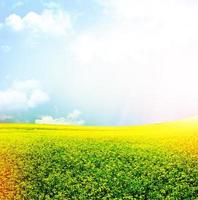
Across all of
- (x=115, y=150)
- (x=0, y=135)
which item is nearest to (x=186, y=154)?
(x=115, y=150)

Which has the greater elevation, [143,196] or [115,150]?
[115,150]

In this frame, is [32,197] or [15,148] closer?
[32,197]

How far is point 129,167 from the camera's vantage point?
30844 mm

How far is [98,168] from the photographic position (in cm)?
3056

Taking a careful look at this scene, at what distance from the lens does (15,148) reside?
1467 inches

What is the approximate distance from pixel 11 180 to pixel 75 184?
14.3 feet

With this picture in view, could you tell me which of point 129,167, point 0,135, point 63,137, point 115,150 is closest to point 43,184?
point 129,167

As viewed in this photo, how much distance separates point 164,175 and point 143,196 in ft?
11.8

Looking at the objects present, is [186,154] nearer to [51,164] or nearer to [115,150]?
[115,150]

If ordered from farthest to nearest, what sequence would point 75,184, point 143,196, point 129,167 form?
point 129,167 → point 75,184 → point 143,196

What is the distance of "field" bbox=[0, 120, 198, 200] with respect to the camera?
2664 cm

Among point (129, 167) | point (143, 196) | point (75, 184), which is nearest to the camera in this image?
point (143, 196)

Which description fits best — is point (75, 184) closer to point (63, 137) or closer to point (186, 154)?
point (186, 154)

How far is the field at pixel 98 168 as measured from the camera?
26.6 metres
